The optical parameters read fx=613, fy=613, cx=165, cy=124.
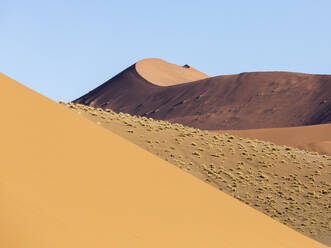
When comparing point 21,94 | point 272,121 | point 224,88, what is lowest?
point 21,94

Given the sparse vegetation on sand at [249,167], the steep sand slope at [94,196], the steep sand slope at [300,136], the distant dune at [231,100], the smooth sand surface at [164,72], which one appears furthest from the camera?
the smooth sand surface at [164,72]

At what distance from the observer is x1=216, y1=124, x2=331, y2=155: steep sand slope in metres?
51.1

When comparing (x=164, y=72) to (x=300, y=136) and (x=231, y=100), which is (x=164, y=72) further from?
(x=300, y=136)

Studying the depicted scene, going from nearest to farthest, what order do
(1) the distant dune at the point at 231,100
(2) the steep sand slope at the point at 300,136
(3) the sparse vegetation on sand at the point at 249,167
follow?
1. (3) the sparse vegetation on sand at the point at 249,167
2. (2) the steep sand slope at the point at 300,136
3. (1) the distant dune at the point at 231,100

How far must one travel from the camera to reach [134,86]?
119 metres

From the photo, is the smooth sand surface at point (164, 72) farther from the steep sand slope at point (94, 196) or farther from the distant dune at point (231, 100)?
the steep sand slope at point (94, 196)

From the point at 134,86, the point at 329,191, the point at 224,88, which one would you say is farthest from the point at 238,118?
Answer: the point at 329,191

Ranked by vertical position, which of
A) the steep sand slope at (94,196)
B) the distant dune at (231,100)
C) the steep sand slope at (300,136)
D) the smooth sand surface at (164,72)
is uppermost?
A: the smooth sand surface at (164,72)

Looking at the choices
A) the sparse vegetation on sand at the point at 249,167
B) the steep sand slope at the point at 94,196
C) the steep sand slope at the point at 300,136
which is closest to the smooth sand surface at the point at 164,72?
the steep sand slope at the point at 300,136

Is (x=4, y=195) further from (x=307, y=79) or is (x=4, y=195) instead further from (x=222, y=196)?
(x=307, y=79)

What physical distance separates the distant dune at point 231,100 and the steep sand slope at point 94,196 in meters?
74.1

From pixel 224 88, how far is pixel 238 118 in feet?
41.5

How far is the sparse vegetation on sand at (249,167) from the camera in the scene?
28.2 metres

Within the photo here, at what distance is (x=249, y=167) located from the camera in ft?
104
